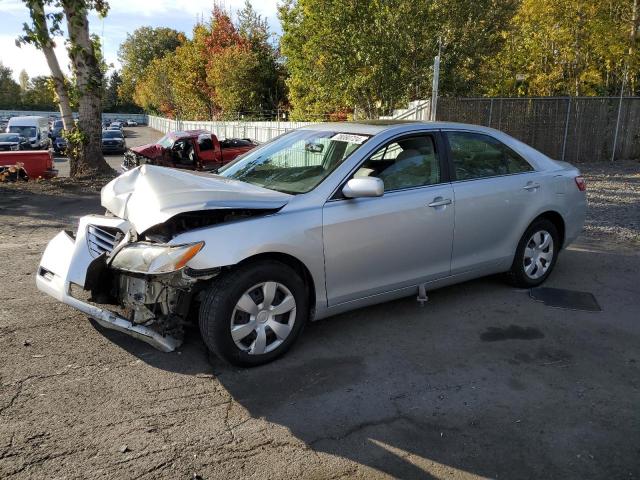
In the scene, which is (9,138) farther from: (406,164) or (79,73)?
(406,164)

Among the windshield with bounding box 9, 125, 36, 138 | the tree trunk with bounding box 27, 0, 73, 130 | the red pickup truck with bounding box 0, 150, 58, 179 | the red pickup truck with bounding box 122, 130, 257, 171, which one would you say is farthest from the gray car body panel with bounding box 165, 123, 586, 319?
the windshield with bounding box 9, 125, 36, 138

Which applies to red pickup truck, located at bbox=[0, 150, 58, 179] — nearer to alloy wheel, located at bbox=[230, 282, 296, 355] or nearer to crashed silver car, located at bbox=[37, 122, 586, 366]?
crashed silver car, located at bbox=[37, 122, 586, 366]

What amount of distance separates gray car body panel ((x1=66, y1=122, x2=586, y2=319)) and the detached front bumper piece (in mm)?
334

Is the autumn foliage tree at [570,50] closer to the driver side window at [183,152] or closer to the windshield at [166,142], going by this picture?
the driver side window at [183,152]

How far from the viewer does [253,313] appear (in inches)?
143

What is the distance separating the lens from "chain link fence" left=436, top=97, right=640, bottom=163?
1605 cm

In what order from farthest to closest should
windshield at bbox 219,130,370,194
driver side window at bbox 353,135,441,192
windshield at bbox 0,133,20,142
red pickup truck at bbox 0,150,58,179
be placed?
windshield at bbox 0,133,20,142 < red pickup truck at bbox 0,150,58,179 < driver side window at bbox 353,135,441,192 < windshield at bbox 219,130,370,194

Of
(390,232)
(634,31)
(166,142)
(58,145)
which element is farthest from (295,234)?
(58,145)

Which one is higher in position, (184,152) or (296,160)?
(296,160)

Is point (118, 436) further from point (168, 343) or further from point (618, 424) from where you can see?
point (618, 424)

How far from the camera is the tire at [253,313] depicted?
352 centimetres

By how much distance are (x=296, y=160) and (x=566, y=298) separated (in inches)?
113

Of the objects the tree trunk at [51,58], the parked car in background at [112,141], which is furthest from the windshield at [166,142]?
the parked car in background at [112,141]

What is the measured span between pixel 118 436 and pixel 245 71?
3294 cm
